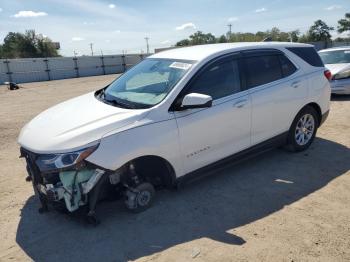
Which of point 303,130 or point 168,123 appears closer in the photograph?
point 168,123

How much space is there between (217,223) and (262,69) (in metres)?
2.39

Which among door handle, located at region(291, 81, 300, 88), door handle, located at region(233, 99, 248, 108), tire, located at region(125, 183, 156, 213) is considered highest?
door handle, located at region(291, 81, 300, 88)

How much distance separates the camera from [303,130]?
228 inches

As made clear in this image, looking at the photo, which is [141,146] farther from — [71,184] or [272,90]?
[272,90]

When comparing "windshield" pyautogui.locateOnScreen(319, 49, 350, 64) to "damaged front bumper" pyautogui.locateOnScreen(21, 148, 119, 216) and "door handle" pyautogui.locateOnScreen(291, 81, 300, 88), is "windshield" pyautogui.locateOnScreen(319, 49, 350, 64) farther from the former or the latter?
"damaged front bumper" pyautogui.locateOnScreen(21, 148, 119, 216)

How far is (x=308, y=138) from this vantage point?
233 inches

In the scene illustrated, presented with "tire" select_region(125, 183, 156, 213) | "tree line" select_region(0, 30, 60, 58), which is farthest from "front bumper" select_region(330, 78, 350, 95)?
"tree line" select_region(0, 30, 60, 58)

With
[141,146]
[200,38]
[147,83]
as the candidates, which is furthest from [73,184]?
[200,38]

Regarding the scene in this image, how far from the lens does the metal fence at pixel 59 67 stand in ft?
106

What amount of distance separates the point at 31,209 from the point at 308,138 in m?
4.42

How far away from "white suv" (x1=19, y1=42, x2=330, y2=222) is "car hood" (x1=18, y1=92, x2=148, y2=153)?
12 mm

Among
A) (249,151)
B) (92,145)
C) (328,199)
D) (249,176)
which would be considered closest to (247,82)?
(249,151)

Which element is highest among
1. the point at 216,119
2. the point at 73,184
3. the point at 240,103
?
the point at 240,103

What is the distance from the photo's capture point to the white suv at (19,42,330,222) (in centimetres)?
360
